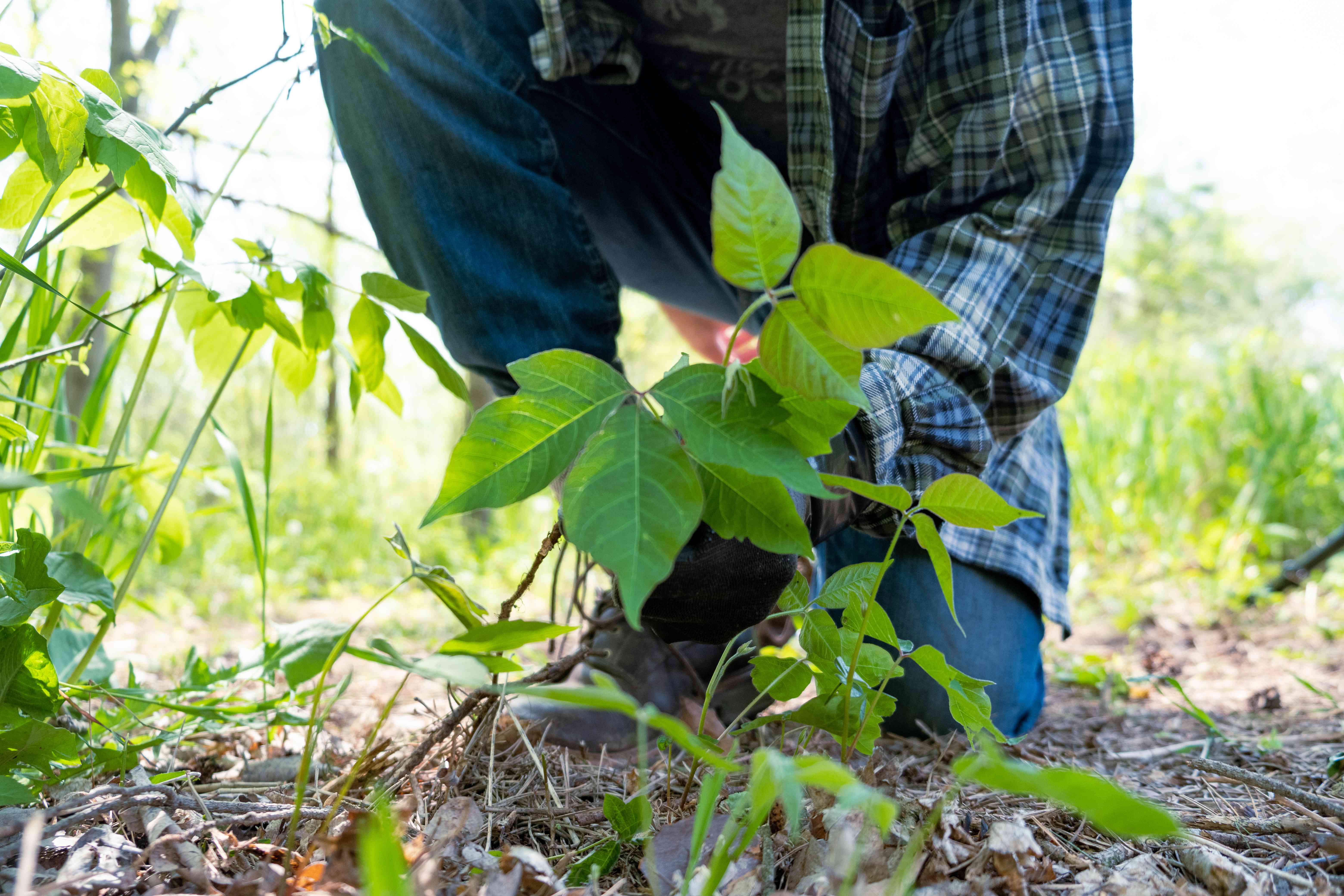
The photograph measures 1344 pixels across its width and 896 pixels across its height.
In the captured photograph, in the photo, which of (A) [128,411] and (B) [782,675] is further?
(A) [128,411]

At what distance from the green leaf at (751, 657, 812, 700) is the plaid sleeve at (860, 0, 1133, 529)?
51cm

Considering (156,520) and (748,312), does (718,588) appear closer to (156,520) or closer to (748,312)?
(748,312)

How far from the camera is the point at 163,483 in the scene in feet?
3.65

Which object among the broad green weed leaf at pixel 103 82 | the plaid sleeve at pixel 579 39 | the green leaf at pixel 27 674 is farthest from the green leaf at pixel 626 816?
the plaid sleeve at pixel 579 39

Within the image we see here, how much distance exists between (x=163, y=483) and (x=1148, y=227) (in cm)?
2715

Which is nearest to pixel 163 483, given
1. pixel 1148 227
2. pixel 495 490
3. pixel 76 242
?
pixel 76 242

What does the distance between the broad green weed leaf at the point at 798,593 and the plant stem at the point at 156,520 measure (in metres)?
0.59

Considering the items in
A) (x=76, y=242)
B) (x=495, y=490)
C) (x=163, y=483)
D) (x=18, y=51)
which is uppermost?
(x=18, y=51)

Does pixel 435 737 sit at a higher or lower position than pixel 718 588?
lower

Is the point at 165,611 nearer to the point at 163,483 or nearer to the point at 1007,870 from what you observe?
the point at 163,483

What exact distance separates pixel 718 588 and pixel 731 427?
A: 23 cm

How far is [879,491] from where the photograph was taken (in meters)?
0.53

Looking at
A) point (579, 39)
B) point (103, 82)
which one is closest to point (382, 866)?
point (103, 82)

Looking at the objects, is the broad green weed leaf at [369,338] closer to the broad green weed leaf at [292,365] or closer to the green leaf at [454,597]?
the broad green weed leaf at [292,365]
